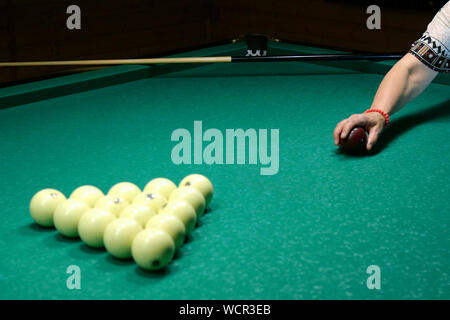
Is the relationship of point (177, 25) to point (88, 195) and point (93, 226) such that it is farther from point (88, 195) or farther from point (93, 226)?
point (93, 226)

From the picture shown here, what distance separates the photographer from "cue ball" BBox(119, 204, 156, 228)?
50.6 inches

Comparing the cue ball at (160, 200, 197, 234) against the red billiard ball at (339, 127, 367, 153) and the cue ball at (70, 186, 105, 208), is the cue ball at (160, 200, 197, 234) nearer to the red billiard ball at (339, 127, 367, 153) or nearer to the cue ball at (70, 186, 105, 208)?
the cue ball at (70, 186, 105, 208)

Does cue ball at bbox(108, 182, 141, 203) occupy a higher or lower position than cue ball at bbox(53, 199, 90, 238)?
higher

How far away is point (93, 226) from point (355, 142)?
36.1 inches

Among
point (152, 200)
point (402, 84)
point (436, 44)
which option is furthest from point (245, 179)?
point (436, 44)

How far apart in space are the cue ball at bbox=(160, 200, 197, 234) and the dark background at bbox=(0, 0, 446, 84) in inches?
127

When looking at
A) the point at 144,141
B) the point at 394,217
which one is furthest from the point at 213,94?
the point at 394,217

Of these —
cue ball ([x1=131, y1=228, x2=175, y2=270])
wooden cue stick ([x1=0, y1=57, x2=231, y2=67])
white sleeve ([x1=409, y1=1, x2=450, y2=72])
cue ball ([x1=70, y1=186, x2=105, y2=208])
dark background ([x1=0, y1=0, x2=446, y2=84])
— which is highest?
dark background ([x1=0, y1=0, x2=446, y2=84])

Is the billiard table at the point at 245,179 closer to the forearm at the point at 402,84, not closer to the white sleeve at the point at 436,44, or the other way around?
the forearm at the point at 402,84

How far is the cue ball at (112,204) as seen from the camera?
1.34 metres

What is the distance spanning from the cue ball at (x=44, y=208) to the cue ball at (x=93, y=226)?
0.42 ft

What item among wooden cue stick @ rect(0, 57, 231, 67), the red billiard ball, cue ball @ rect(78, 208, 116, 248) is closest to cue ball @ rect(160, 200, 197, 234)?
cue ball @ rect(78, 208, 116, 248)

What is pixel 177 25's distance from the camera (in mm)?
5848

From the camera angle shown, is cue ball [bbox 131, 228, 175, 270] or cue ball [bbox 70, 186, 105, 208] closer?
cue ball [bbox 131, 228, 175, 270]
